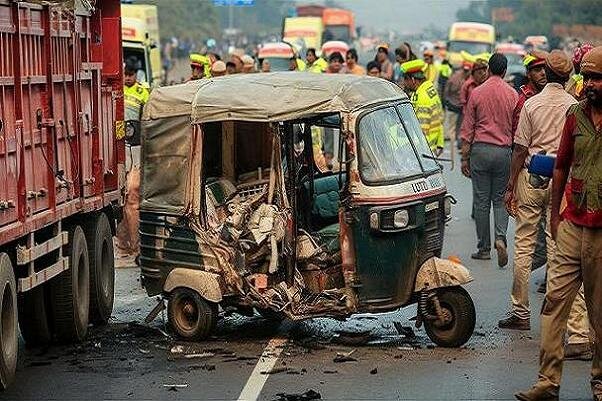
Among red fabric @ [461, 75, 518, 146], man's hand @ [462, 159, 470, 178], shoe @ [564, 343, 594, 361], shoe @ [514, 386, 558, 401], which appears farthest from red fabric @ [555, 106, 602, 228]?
man's hand @ [462, 159, 470, 178]

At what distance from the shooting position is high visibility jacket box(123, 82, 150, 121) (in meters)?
17.2

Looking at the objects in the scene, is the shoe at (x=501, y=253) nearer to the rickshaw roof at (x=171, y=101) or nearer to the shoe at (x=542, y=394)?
the rickshaw roof at (x=171, y=101)

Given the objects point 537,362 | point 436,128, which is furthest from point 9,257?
point 436,128

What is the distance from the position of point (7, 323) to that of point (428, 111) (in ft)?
30.1

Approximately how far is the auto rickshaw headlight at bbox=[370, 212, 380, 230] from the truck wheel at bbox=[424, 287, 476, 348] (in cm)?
65

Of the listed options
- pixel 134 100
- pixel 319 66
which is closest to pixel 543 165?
pixel 134 100

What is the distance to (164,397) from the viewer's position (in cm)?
952

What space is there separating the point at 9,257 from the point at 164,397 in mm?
1263

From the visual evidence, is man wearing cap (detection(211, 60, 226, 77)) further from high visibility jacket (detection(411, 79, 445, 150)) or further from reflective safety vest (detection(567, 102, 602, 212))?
reflective safety vest (detection(567, 102, 602, 212))

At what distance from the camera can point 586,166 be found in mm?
9016

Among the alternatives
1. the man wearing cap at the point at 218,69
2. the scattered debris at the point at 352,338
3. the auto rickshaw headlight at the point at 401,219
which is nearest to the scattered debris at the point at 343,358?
the scattered debris at the point at 352,338

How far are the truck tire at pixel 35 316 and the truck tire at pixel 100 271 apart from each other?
36.8 inches

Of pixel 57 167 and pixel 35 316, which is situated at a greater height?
pixel 57 167

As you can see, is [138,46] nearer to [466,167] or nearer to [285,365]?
[466,167]
